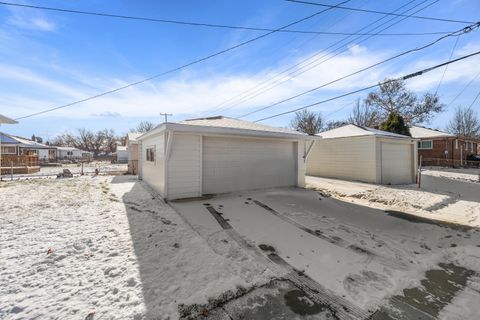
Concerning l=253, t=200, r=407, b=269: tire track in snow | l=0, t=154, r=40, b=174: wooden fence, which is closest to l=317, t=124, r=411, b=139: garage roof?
l=253, t=200, r=407, b=269: tire track in snow

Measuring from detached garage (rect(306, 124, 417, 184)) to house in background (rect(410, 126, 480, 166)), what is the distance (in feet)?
43.8

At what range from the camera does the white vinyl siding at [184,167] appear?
7211 mm

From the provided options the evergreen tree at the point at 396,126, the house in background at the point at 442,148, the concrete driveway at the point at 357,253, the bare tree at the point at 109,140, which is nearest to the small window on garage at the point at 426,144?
the house in background at the point at 442,148

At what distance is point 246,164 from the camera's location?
8750mm

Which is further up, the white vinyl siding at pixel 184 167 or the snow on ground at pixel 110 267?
the white vinyl siding at pixel 184 167

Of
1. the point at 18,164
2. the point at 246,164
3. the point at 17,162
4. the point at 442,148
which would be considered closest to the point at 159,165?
the point at 246,164

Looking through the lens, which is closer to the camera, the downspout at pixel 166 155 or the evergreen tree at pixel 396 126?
the downspout at pixel 166 155

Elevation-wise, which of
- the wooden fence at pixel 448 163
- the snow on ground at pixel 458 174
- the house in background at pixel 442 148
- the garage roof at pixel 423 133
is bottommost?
the snow on ground at pixel 458 174

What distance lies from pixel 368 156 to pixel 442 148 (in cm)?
1703

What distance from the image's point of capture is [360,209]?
670cm

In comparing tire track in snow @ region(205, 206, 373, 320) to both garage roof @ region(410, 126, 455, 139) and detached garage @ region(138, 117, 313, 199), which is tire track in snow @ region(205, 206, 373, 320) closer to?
detached garage @ region(138, 117, 313, 199)

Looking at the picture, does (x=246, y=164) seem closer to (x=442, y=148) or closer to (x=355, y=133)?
(x=355, y=133)

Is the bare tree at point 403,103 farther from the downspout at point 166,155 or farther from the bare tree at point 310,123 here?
the downspout at point 166,155

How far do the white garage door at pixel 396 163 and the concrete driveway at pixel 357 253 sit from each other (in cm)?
636
